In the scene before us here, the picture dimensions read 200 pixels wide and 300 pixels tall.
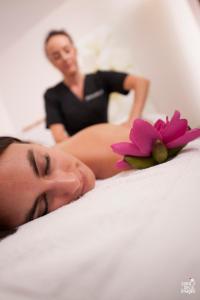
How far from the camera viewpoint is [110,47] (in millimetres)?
2055

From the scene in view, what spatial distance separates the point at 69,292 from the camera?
41 cm

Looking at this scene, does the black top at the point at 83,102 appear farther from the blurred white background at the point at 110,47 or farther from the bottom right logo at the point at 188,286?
the bottom right logo at the point at 188,286

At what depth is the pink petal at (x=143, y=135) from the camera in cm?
63

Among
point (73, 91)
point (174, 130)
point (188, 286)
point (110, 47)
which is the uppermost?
point (110, 47)

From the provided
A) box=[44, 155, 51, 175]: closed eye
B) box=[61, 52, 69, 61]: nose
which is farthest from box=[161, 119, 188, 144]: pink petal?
box=[61, 52, 69, 61]: nose

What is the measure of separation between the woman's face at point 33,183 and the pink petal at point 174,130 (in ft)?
0.73

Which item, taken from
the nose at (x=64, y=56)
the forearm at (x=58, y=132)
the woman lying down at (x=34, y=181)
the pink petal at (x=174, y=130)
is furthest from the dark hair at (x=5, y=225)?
the nose at (x=64, y=56)

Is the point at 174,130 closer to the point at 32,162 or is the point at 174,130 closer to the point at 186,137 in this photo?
the point at 186,137

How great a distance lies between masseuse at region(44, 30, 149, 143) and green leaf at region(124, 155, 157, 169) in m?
0.83

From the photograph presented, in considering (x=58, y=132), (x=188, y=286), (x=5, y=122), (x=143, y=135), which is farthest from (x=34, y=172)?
(x=5, y=122)

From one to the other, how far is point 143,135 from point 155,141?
1.6 inches

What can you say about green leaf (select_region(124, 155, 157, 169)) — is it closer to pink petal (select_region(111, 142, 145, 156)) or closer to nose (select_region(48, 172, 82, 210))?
pink petal (select_region(111, 142, 145, 156))

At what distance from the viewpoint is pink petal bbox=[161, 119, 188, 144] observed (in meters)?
0.66

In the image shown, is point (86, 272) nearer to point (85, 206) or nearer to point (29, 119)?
point (85, 206)
